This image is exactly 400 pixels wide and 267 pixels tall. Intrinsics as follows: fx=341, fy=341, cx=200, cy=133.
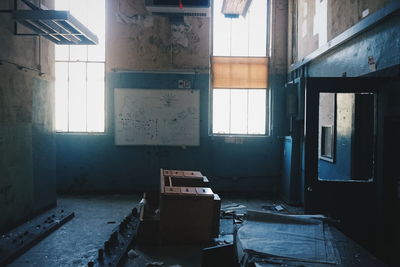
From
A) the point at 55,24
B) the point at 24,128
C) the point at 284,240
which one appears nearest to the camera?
the point at 284,240

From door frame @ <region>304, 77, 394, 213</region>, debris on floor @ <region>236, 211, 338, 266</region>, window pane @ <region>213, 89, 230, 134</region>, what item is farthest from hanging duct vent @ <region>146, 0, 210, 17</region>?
window pane @ <region>213, 89, 230, 134</region>

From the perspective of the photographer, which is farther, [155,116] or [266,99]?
[266,99]

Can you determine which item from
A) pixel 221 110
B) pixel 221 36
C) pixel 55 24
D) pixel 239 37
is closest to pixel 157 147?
pixel 221 110

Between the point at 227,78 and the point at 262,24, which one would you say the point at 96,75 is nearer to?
the point at 227,78

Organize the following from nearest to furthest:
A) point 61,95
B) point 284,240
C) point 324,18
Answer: point 284,240, point 324,18, point 61,95

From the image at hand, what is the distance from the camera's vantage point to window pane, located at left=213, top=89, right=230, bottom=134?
6.48m

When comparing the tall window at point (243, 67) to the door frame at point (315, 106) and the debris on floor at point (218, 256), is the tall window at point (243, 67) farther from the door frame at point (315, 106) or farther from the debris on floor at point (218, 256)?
the debris on floor at point (218, 256)

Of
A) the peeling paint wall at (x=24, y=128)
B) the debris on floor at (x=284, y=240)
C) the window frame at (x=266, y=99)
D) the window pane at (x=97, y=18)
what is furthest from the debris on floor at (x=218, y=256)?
the window pane at (x=97, y=18)

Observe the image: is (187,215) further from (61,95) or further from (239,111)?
(61,95)

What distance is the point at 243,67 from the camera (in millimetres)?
6371

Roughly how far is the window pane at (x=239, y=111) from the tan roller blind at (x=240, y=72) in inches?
7.2

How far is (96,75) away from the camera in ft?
21.1

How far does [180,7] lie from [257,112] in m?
3.48

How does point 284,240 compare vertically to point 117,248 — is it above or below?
above
